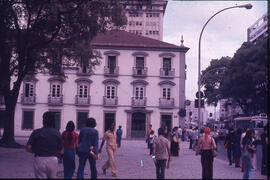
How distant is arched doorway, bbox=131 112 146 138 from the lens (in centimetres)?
4503

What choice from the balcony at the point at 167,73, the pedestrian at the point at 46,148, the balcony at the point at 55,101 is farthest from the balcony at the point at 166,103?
the pedestrian at the point at 46,148

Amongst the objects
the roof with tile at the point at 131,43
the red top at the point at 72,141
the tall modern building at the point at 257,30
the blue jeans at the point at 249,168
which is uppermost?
the tall modern building at the point at 257,30

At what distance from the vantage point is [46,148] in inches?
276

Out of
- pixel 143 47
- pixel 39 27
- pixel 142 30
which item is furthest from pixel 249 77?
pixel 142 30

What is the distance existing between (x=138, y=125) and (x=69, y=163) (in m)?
36.8

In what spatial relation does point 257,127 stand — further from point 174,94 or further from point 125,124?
point 125,124

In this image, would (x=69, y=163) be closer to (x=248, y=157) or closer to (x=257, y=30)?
(x=248, y=157)

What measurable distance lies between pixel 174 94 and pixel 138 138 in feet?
22.1

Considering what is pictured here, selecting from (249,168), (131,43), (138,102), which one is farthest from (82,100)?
(249,168)

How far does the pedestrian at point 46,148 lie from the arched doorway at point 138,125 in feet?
125

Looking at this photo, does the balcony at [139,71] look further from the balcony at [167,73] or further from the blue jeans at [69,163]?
the blue jeans at [69,163]

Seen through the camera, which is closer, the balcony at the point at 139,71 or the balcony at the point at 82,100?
the balcony at the point at 82,100

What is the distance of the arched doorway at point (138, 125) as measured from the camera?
4503 cm

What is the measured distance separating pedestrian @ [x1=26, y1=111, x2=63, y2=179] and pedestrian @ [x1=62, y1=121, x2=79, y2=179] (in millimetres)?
1478
